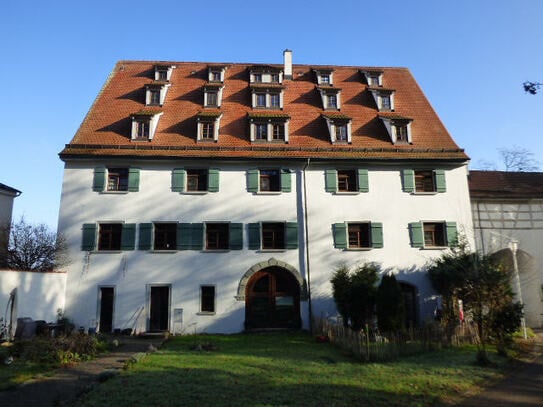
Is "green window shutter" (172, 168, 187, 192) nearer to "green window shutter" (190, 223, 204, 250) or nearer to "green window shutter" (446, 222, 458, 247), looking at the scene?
"green window shutter" (190, 223, 204, 250)

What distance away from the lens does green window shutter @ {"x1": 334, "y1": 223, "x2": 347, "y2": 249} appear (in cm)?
2030

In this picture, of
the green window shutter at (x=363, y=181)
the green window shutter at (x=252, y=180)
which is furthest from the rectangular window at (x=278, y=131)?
the green window shutter at (x=363, y=181)

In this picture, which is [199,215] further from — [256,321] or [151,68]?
[151,68]

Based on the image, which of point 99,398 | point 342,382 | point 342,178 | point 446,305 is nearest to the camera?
point 99,398

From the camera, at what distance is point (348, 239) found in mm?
20500

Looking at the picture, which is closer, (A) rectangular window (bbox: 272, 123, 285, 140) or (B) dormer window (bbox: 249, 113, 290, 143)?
(B) dormer window (bbox: 249, 113, 290, 143)

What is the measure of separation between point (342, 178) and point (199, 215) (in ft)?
25.3

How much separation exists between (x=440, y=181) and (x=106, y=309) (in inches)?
708

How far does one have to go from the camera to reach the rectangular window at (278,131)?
22062 millimetres

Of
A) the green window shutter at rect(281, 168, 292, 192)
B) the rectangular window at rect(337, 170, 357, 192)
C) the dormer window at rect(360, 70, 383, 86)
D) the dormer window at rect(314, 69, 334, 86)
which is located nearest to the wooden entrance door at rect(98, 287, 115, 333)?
the green window shutter at rect(281, 168, 292, 192)

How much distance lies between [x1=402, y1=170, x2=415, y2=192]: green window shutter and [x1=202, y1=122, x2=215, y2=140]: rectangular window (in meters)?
10.4

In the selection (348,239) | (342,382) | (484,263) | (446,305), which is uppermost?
(348,239)

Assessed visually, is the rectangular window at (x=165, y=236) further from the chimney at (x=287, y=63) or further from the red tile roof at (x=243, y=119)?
the chimney at (x=287, y=63)

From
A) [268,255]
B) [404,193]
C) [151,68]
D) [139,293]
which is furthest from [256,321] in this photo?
[151,68]
